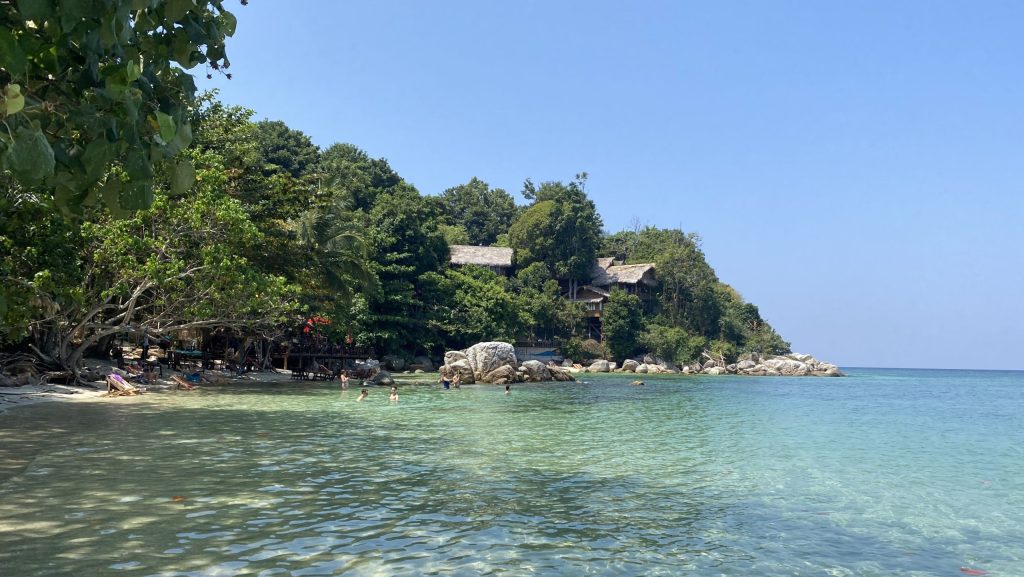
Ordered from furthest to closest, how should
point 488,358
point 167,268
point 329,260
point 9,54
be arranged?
point 488,358
point 329,260
point 167,268
point 9,54

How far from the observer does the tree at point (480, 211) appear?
77000mm

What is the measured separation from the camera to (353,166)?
60.3 metres

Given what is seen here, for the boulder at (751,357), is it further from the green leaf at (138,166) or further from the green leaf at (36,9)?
the green leaf at (36,9)

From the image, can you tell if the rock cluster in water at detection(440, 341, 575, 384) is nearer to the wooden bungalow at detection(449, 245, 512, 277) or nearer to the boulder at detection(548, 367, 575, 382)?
the boulder at detection(548, 367, 575, 382)

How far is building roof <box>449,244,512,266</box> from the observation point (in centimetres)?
5750

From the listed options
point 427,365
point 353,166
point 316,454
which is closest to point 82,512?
point 316,454

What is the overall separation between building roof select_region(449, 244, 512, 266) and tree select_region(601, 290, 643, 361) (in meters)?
9.83

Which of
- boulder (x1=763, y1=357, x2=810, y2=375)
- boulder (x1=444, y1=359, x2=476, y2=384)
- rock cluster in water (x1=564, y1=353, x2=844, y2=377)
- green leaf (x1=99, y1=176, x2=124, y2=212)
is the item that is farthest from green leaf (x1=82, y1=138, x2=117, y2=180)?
boulder (x1=763, y1=357, x2=810, y2=375)

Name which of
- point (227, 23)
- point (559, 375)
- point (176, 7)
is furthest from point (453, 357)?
point (176, 7)

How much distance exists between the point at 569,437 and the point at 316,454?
5943 mm

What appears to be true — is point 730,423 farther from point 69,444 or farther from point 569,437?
point 69,444

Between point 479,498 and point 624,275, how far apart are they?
54.6 metres

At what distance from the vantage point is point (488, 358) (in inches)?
1513

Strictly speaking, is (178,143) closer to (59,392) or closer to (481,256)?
(59,392)
